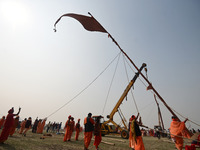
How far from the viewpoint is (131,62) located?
33.3ft

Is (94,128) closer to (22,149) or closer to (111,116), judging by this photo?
Answer: (22,149)

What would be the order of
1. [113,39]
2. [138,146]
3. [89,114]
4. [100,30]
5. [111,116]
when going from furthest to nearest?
[111,116]
[113,39]
[100,30]
[89,114]
[138,146]

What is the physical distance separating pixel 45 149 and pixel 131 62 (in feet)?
27.0

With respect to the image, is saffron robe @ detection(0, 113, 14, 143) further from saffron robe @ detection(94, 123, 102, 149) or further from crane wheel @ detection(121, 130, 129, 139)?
crane wheel @ detection(121, 130, 129, 139)

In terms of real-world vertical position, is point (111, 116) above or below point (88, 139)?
above

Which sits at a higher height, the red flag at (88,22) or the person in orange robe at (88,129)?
the red flag at (88,22)

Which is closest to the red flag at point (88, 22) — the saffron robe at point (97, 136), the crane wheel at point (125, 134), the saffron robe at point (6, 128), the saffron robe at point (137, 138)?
the saffron robe at point (97, 136)

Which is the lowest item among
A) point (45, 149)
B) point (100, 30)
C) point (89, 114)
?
point (45, 149)

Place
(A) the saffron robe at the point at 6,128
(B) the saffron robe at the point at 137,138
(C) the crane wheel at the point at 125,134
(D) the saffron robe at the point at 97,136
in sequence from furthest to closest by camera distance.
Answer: (C) the crane wheel at the point at 125,134
(D) the saffron robe at the point at 97,136
(A) the saffron robe at the point at 6,128
(B) the saffron robe at the point at 137,138

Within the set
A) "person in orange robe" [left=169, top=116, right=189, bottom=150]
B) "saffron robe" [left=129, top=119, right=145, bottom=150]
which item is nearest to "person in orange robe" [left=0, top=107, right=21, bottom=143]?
"saffron robe" [left=129, top=119, right=145, bottom=150]

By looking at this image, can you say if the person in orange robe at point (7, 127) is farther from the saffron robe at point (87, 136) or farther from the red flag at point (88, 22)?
the red flag at point (88, 22)

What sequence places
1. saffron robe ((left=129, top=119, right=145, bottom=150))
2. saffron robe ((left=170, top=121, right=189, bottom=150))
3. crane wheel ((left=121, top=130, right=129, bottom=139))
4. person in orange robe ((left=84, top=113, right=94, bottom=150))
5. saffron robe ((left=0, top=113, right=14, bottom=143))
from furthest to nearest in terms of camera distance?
crane wheel ((left=121, top=130, right=129, bottom=139))
person in orange robe ((left=84, top=113, right=94, bottom=150))
saffron robe ((left=170, top=121, right=189, bottom=150))
saffron robe ((left=0, top=113, right=14, bottom=143))
saffron robe ((left=129, top=119, right=145, bottom=150))

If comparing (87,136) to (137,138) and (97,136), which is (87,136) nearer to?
(97,136)

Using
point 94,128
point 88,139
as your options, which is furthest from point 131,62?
point 88,139
